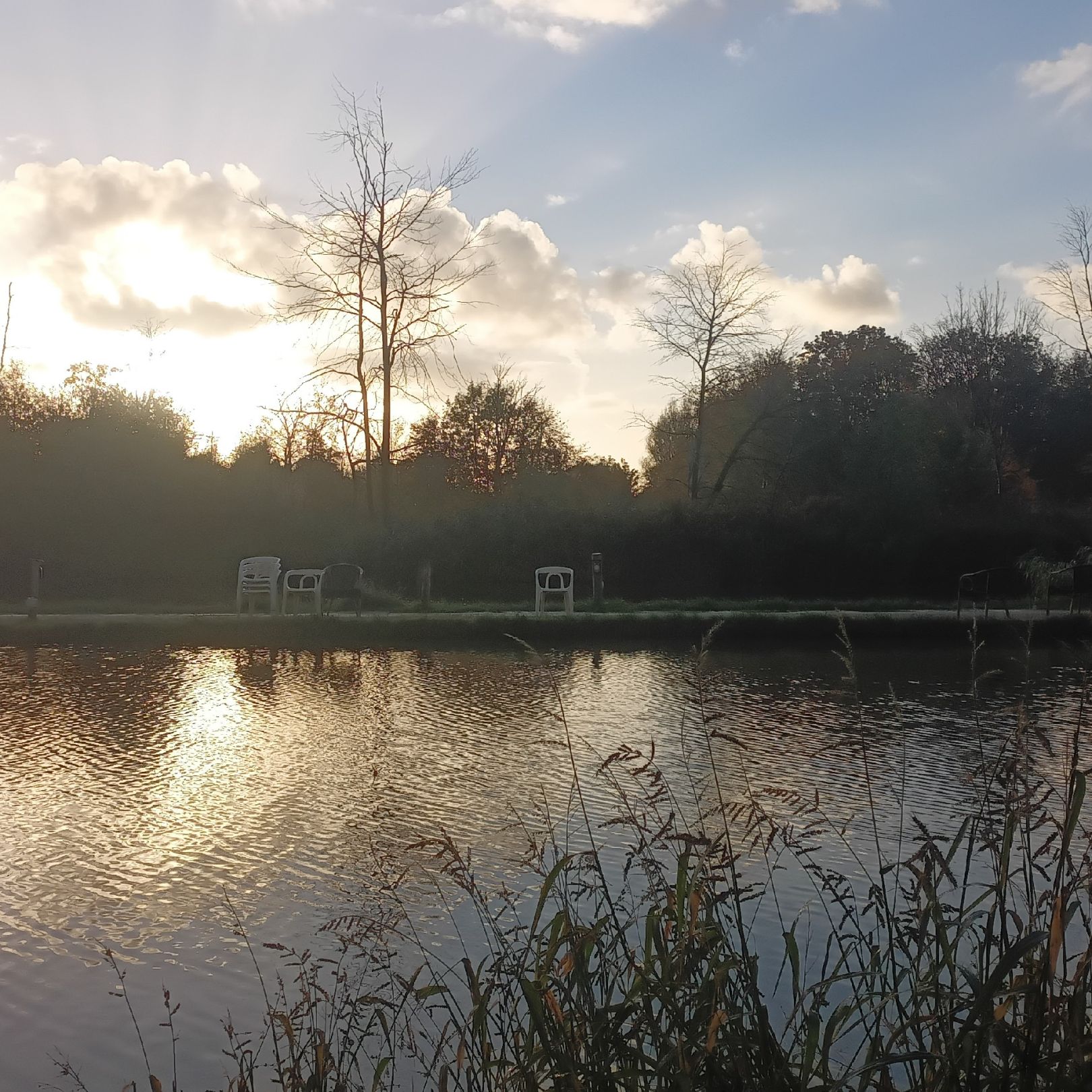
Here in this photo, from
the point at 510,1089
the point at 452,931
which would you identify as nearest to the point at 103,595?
the point at 452,931

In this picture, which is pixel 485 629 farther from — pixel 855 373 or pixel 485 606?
pixel 855 373

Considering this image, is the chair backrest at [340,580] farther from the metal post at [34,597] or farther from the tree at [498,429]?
the tree at [498,429]

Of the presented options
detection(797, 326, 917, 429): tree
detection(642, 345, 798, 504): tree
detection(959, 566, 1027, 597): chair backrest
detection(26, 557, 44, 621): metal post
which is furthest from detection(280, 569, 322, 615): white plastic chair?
detection(797, 326, 917, 429): tree

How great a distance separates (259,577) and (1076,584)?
1263 centimetres

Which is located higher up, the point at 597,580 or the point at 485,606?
the point at 597,580

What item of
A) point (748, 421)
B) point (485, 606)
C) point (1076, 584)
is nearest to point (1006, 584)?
point (1076, 584)

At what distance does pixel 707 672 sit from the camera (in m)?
12.0

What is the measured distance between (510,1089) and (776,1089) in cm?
68

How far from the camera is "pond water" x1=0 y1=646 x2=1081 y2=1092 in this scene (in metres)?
3.98

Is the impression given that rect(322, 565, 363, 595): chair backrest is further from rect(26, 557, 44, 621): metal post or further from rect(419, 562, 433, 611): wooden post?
rect(26, 557, 44, 621): metal post

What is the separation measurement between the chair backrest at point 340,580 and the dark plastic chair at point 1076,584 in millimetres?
9847

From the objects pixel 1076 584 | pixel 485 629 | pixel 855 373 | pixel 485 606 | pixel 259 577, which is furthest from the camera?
pixel 855 373

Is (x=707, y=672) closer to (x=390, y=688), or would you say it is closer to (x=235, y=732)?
(x=390, y=688)

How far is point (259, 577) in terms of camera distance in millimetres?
19109
